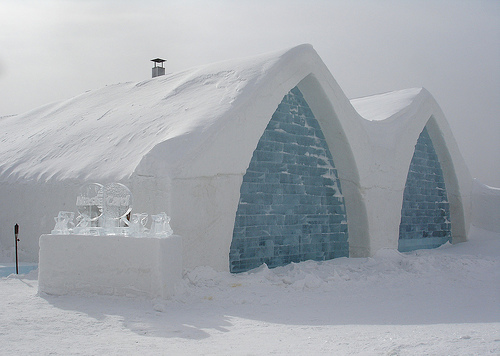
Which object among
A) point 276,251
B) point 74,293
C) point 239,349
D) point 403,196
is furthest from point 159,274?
point 403,196

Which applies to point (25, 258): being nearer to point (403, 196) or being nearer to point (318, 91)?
point (318, 91)

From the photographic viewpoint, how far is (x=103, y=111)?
12.4 meters

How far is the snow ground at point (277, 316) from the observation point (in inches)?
184

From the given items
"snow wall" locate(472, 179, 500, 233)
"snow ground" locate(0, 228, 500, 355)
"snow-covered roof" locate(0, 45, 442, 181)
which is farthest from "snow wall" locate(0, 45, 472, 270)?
"snow wall" locate(472, 179, 500, 233)

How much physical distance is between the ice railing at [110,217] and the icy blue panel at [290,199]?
9.39ft

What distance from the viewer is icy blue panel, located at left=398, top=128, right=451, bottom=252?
1376cm

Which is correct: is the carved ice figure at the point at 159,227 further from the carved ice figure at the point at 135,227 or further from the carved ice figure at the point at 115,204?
the carved ice figure at the point at 115,204

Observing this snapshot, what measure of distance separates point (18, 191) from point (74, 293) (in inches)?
200

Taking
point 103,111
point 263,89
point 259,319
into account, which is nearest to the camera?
point 259,319

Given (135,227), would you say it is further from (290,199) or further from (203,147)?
(290,199)

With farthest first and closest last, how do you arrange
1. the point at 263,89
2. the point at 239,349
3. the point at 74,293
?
the point at 263,89 < the point at 74,293 < the point at 239,349

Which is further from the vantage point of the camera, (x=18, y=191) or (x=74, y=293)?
(x=18, y=191)

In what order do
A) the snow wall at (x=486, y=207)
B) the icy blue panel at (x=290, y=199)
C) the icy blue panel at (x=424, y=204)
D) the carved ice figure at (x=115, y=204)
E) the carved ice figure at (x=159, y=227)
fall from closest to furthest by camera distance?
the carved ice figure at (x=159, y=227) < the carved ice figure at (x=115, y=204) < the icy blue panel at (x=290, y=199) < the icy blue panel at (x=424, y=204) < the snow wall at (x=486, y=207)

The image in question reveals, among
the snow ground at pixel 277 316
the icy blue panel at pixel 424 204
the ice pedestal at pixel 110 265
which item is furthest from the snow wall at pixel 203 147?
the ice pedestal at pixel 110 265
